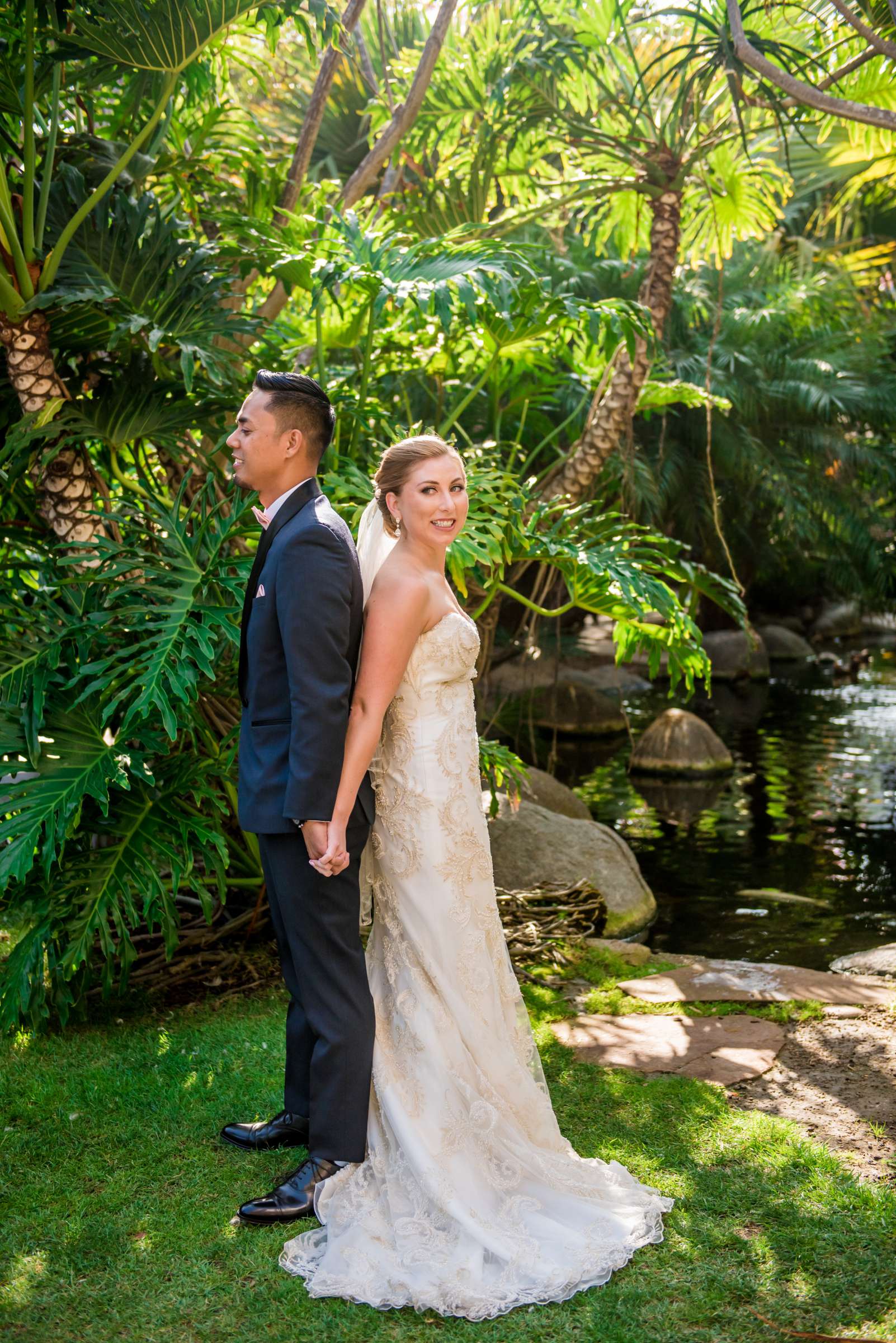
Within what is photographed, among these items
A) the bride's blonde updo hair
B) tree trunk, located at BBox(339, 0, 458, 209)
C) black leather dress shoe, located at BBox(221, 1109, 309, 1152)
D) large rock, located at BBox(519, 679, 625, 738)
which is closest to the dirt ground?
black leather dress shoe, located at BBox(221, 1109, 309, 1152)

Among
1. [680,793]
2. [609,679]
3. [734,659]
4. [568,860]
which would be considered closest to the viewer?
[568,860]

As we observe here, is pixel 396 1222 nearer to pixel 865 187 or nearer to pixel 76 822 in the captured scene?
pixel 76 822

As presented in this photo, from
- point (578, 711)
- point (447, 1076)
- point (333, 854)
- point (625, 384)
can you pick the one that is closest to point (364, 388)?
point (625, 384)

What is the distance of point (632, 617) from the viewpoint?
600cm

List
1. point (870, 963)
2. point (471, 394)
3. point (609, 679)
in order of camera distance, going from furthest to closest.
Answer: point (609, 679), point (471, 394), point (870, 963)

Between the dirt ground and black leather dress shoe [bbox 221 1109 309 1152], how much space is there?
1.38m

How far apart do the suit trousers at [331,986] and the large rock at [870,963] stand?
3.04 meters

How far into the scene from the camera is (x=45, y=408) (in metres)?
4.61

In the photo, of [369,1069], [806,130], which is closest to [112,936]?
[369,1069]

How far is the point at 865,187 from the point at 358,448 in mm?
12646

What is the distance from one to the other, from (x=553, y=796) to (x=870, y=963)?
117 inches

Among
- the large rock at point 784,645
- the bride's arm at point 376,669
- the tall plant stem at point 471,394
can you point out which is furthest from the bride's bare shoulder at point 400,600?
the large rock at point 784,645

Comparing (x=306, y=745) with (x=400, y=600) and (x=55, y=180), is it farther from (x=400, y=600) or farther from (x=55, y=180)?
(x=55, y=180)

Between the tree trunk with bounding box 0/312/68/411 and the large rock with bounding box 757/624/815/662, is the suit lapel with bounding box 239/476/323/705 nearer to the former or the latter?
the tree trunk with bounding box 0/312/68/411
